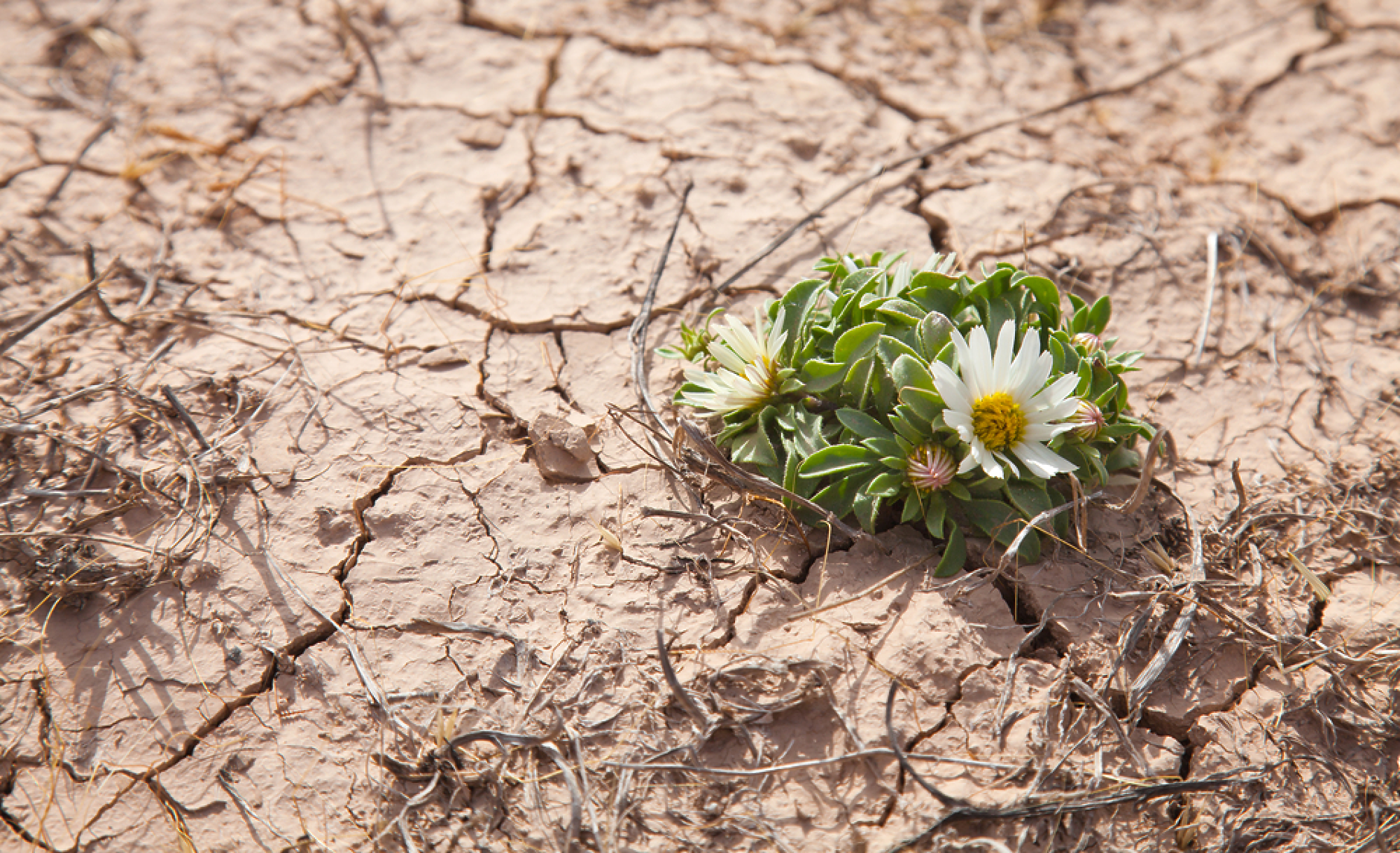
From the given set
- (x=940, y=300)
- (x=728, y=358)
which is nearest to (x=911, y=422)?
(x=940, y=300)

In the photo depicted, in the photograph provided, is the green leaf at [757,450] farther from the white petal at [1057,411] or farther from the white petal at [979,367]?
the white petal at [1057,411]

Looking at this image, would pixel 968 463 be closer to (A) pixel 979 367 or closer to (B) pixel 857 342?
(A) pixel 979 367

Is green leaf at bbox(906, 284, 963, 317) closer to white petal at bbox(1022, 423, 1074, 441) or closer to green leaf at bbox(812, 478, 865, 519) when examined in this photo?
white petal at bbox(1022, 423, 1074, 441)

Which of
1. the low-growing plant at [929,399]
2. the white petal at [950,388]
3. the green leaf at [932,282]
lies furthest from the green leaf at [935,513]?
the green leaf at [932,282]

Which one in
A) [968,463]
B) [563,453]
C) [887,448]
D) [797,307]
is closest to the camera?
[968,463]

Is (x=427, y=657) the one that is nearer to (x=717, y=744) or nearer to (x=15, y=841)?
(x=717, y=744)

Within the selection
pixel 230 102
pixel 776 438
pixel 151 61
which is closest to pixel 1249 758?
pixel 776 438
